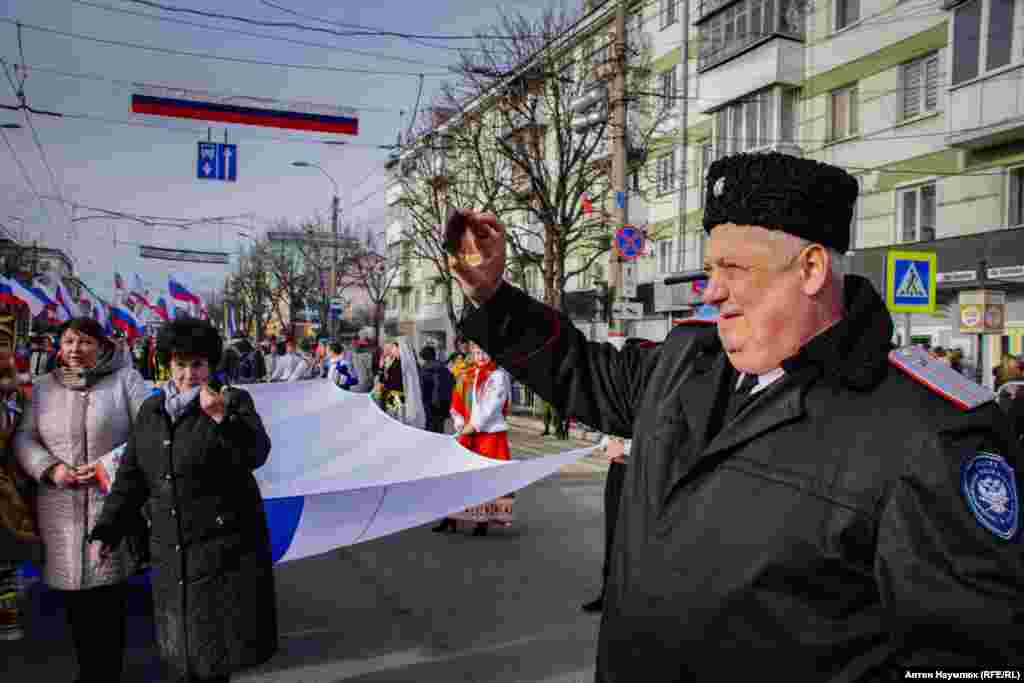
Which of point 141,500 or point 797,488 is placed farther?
point 141,500

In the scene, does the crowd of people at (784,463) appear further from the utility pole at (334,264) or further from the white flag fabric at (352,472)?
the utility pole at (334,264)

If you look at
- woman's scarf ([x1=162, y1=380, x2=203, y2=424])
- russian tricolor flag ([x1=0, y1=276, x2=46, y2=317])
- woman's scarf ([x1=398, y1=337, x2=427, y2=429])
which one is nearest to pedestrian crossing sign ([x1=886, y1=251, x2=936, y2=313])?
woman's scarf ([x1=398, y1=337, x2=427, y2=429])

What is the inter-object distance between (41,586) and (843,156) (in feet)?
65.1

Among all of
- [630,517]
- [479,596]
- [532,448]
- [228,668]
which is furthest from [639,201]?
[630,517]

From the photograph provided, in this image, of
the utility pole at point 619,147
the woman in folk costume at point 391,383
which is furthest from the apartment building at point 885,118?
the woman in folk costume at point 391,383

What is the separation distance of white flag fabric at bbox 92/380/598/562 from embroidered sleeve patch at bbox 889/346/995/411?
10.1ft

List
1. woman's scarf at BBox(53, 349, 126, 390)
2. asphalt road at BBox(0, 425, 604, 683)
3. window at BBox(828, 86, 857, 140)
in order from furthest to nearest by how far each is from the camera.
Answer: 1. window at BBox(828, 86, 857, 140)
2. asphalt road at BBox(0, 425, 604, 683)
3. woman's scarf at BBox(53, 349, 126, 390)

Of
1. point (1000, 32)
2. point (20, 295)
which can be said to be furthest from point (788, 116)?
point (20, 295)

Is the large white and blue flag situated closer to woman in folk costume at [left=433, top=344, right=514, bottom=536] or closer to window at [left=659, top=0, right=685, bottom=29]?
woman in folk costume at [left=433, top=344, right=514, bottom=536]

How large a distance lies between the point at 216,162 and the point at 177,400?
13841 mm

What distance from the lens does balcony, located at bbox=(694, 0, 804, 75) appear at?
2109 centimetres

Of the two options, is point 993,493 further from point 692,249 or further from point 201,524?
point 692,249

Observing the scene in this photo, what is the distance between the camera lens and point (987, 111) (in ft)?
51.6

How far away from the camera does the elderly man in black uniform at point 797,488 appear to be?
1309mm
